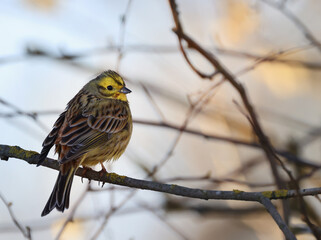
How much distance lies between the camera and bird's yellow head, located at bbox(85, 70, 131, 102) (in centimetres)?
629

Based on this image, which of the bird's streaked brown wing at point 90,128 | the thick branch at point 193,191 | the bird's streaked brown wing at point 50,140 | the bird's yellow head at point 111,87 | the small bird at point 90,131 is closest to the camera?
the thick branch at point 193,191

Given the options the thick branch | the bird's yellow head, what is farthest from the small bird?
the thick branch

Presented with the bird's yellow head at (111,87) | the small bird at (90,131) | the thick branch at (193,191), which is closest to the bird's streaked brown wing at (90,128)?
the small bird at (90,131)

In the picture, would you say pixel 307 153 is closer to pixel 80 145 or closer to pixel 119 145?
pixel 119 145

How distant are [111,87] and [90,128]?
0.93 meters

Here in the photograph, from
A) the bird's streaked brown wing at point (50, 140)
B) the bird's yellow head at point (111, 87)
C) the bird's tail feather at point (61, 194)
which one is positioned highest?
the bird's yellow head at point (111, 87)

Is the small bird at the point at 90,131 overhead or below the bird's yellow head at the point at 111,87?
below

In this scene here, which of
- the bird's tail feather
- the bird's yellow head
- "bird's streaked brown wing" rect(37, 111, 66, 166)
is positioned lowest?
the bird's tail feather

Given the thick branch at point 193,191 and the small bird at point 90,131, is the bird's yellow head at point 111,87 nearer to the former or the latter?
the small bird at point 90,131

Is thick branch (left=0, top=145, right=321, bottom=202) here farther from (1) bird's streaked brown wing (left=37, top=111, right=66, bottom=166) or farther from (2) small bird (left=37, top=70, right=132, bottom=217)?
(2) small bird (left=37, top=70, right=132, bottom=217)

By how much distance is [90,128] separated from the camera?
18.2ft

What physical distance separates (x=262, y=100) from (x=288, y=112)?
20.1 inches

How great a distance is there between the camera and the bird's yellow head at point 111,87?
6.29 metres

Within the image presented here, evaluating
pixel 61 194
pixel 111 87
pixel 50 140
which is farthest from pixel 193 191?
pixel 111 87
